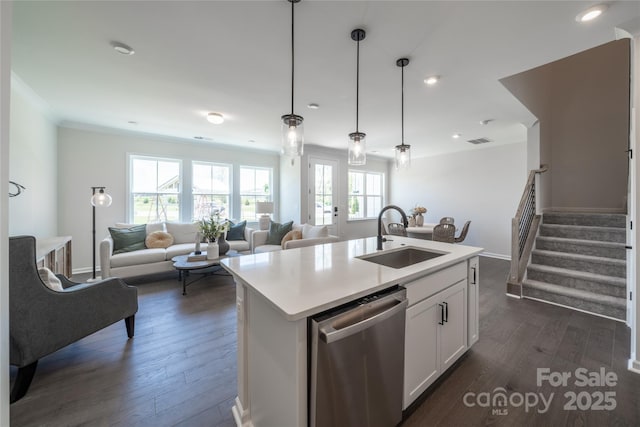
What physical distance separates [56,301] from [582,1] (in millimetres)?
4090

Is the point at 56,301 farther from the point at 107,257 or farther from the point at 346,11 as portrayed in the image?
the point at 346,11

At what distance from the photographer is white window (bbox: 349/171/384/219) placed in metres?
6.89

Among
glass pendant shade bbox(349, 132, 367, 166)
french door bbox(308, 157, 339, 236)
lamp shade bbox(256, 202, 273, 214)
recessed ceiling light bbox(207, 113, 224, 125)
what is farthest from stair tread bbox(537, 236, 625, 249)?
recessed ceiling light bbox(207, 113, 224, 125)

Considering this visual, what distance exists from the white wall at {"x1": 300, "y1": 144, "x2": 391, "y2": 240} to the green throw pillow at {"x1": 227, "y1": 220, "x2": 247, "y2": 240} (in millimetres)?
1381

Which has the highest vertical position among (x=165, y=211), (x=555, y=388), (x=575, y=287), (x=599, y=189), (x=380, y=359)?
(x=599, y=189)

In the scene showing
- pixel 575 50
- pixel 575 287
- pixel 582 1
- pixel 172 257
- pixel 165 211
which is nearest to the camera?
pixel 582 1

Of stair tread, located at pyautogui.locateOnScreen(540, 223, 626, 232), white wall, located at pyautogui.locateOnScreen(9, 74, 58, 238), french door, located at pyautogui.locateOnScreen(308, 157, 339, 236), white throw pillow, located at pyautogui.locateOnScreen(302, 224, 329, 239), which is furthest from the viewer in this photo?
french door, located at pyautogui.locateOnScreen(308, 157, 339, 236)

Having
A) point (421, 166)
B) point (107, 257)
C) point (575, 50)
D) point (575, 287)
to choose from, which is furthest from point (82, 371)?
point (421, 166)

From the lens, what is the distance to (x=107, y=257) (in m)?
3.54

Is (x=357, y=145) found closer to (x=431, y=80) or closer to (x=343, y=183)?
(x=431, y=80)

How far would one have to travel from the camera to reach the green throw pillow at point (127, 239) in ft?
13.0

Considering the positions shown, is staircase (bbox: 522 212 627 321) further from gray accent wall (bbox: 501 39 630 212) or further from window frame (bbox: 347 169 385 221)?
window frame (bbox: 347 169 385 221)

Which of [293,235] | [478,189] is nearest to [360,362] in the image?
[293,235]

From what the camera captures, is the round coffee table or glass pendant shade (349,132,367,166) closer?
glass pendant shade (349,132,367,166)
